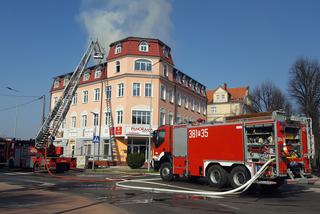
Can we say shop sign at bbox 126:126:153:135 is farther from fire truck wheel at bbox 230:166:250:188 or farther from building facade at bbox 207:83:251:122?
building facade at bbox 207:83:251:122

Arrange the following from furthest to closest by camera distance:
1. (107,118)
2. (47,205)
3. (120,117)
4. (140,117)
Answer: (107,118) < (120,117) < (140,117) < (47,205)

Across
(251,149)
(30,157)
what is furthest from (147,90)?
(251,149)

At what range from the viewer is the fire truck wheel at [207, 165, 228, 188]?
617 inches

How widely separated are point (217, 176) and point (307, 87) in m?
35.0

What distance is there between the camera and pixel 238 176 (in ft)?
49.8

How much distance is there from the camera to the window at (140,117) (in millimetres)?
41906

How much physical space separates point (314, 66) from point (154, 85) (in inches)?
862

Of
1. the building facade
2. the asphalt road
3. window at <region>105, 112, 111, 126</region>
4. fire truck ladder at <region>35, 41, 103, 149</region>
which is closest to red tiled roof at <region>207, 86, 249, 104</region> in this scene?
the building facade

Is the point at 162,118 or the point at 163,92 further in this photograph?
the point at 163,92

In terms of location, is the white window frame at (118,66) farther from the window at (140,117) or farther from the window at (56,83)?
the window at (56,83)

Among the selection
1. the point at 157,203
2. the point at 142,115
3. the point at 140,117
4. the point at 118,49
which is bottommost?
the point at 157,203

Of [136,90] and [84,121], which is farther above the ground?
[136,90]

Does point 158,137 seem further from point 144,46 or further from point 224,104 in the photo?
point 224,104

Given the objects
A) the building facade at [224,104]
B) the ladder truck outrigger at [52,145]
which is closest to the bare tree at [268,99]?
the building facade at [224,104]
